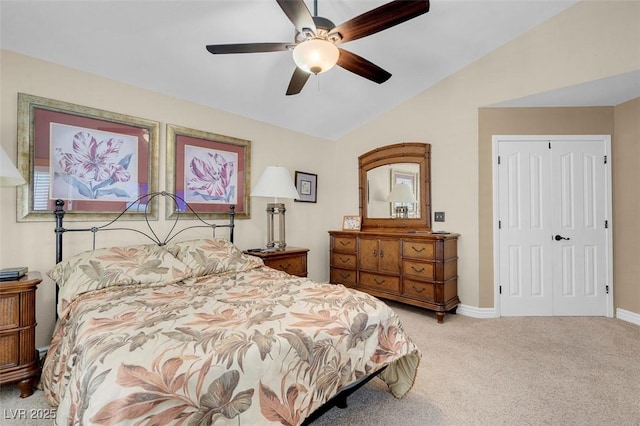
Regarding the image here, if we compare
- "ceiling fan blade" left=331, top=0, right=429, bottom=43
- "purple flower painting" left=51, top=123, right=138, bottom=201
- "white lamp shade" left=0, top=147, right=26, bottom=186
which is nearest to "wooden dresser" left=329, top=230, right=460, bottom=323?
"ceiling fan blade" left=331, top=0, right=429, bottom=43

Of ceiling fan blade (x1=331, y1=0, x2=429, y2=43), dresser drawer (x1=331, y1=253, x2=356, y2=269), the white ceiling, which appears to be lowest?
dresser drawer (x1=331, y1=253, x2=356, y2=269)

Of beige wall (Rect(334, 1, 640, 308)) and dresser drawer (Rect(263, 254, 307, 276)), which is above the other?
beige wall (Rect(334, 1, 640, 308))

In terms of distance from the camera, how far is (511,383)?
207 centimetres

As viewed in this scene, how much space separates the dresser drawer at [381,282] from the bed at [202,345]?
5.75 feet

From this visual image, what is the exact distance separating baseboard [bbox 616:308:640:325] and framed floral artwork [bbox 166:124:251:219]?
4449mm

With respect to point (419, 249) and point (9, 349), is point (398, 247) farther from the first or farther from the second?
point (9, 349)

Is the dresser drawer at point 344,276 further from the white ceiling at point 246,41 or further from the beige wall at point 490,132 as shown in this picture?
the white ceiling at point 246,41

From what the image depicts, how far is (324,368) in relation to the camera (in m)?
1.39

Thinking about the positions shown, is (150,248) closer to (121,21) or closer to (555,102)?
(121,21)

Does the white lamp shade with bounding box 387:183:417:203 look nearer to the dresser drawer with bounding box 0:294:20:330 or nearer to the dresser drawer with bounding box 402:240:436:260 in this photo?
the dresser drawer with bounding box 402:240:436:260

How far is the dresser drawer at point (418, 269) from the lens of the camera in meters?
3.31

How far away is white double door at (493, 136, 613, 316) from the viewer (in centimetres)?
341

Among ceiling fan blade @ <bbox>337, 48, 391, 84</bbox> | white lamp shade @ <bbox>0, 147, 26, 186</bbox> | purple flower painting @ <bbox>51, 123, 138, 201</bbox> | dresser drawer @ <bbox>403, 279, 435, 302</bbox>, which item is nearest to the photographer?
white lamp shade @ <bbox>0, 147, 26, 186</bbox>

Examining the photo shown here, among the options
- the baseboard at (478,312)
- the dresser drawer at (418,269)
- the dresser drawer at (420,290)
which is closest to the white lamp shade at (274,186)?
the dresser drawer at (418,269)
